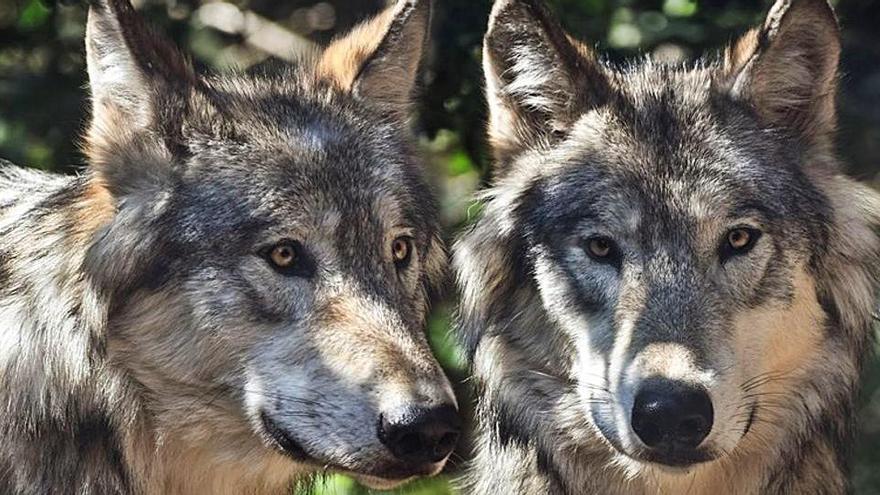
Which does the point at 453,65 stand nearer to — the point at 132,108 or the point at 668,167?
the point at 668,167

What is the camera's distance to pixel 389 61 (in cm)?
479

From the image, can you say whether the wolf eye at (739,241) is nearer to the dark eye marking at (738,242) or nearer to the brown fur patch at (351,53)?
the dark eye marking at (738,242)

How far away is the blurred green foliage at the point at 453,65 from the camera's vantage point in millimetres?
6035

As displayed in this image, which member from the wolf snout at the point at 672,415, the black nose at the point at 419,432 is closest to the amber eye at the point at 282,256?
the black nose at the point at 419,432

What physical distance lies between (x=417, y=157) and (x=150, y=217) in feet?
3.22

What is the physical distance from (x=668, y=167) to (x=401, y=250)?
84 cm

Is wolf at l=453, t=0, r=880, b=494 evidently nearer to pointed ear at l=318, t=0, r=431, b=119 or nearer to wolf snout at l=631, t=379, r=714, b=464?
wolf snout at l=631, t=379, r=714, b=464

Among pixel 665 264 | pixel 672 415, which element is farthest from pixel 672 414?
pixel 665 264

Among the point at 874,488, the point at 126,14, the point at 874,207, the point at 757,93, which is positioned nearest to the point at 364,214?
the point at 126,14

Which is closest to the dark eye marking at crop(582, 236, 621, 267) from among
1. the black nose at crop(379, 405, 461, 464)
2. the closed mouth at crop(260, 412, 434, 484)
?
the black nose at crop(379, 405, 461, 464)

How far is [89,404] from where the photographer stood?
13.7ft

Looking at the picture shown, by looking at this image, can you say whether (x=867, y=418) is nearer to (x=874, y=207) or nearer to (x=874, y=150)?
(x=874, y=150)

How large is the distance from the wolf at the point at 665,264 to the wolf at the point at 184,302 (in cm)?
46

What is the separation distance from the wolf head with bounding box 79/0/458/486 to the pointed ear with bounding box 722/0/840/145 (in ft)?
3.87
